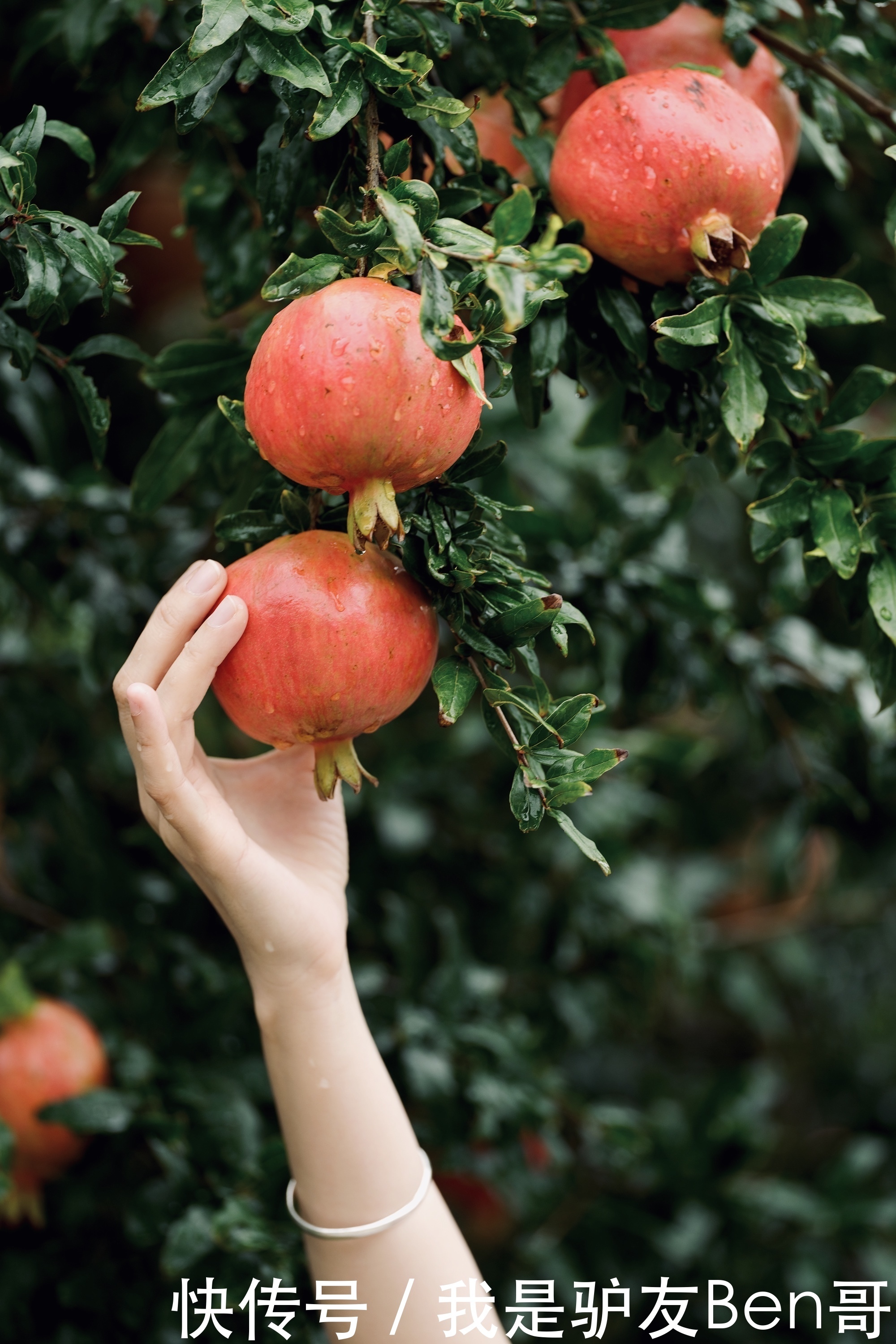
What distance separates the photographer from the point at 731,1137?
1399 mm

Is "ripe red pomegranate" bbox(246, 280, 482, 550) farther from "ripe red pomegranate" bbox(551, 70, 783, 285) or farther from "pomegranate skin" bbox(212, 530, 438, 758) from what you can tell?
"ripe red pomegranate" bbox(551, 70, 783, 285)

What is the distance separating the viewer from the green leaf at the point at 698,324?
0.58 m

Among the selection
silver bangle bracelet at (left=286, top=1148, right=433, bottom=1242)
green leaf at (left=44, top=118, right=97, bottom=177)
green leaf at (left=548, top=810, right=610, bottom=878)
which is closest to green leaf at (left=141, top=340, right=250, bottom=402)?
green leaf at (left=44, top=118, right=97, bottom=177)

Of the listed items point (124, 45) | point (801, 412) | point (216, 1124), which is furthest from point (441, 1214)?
point (124, 45)

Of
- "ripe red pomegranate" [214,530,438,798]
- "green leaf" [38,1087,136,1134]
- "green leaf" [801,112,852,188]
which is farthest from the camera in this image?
"green leaf" [38,1087,136,1134]

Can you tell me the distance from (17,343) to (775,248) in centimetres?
44

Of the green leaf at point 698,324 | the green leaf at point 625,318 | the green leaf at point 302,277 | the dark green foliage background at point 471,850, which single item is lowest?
the dark green foliage background at point 471,850

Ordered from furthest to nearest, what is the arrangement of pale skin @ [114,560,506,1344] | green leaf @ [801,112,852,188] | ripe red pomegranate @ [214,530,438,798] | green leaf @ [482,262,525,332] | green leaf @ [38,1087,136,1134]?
green leaf @ [38,1087,136,1134], green leaf @ [801,112,852,188], pale skin @ [114,560,506,1344], ripe red pomegranate @ [214,530,438,798], green leaf @ [482,262,525,332]

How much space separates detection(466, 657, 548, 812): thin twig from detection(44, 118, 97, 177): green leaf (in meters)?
0.39

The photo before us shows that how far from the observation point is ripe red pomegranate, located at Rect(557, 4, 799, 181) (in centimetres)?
72

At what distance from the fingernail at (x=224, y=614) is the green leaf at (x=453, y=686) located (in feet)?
0.37

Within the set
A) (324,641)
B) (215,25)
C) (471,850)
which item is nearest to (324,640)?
(324,641)

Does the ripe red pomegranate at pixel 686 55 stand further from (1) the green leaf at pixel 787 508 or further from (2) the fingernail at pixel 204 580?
(2) the fingernail at pixel 204 580

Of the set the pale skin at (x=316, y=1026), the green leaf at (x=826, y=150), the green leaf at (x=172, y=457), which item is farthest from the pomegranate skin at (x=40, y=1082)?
the green leaf at (x=826, y=150)
